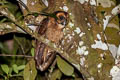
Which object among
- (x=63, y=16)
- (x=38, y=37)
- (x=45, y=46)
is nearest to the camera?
(x=38, y=37)

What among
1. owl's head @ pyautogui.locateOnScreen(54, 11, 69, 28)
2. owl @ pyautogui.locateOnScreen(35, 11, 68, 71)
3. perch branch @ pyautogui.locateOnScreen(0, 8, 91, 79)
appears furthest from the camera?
owl @ pyautogui.locateOnScreen(35, 11, 68, 71)

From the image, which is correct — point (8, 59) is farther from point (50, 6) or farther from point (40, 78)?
point (50, 6)

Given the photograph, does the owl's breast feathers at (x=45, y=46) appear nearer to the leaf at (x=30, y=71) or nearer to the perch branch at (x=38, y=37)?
the leaf at (x=30, y=71)

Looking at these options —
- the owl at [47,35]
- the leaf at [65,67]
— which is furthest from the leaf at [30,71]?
the leaf at [65,67]

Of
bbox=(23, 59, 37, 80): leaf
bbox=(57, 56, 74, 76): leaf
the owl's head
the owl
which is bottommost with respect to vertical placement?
bbox=(23, 59, 37, 80): leaf

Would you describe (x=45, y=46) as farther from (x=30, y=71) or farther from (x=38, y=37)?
(x=38, y=37)

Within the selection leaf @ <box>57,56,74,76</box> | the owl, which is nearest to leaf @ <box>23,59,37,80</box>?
the owl

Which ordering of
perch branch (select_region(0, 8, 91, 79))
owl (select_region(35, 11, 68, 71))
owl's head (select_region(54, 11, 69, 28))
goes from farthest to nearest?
owl (select_region(35, 11, 68, 71)) → owl's head (select_region(54, 11, 69, 28)) → perch branch (select_region(0, 8, 91, 79))

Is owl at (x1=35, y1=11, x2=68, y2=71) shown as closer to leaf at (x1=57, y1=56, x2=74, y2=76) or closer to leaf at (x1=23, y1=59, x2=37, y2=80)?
leaf at (x1=23, y1=59, x2=37, y2=80)

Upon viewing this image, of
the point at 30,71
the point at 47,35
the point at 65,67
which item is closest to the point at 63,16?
the point at 47,35
